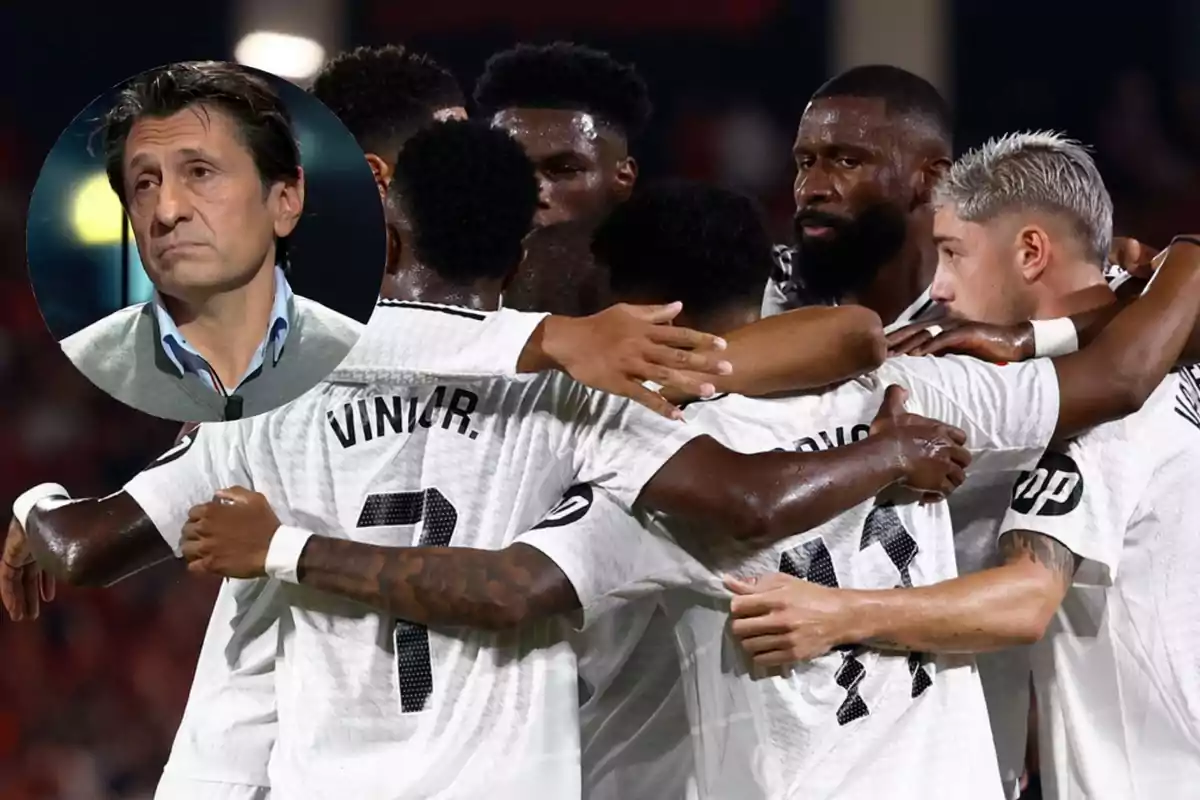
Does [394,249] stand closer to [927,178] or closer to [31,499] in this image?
[31,499]

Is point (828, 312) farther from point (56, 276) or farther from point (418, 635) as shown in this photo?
point (56, 276)

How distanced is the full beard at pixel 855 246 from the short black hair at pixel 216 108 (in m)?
0.98

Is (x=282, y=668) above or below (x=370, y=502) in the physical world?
below

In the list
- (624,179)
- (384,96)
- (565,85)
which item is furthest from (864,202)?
(384,96)

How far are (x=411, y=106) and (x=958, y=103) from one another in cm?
159

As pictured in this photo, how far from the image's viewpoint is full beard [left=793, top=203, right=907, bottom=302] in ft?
8.04

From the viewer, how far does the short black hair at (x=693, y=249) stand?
174 cm

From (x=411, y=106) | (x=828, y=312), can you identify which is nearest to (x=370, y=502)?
(x=828, y=312)

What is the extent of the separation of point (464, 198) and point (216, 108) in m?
0.30

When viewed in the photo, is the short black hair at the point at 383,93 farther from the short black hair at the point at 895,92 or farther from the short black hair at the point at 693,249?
the short black hair at the point at 895,92

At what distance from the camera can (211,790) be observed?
1.81 m

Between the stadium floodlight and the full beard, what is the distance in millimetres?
833

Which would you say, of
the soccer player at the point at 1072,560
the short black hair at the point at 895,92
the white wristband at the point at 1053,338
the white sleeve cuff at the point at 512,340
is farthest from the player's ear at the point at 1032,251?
the white sleeve cuff at the point at 512,340

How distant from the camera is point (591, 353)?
157 cm
